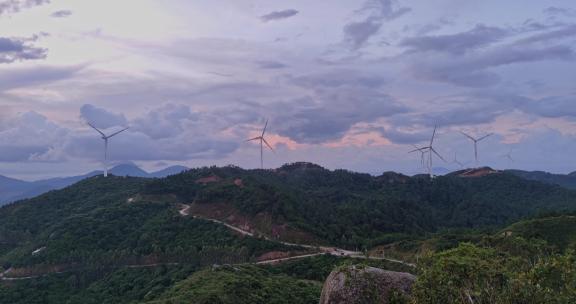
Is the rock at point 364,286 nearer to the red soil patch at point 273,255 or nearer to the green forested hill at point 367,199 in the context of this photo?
the red soil patch at point 273,255

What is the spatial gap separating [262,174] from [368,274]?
15682cm

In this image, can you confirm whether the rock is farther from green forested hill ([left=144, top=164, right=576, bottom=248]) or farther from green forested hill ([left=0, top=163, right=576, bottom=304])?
green forested hill ([left=144, top=164, right=576, bottom=248])

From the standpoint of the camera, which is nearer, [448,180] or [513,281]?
[513,281]

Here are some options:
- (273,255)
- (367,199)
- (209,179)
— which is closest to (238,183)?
(209,179)

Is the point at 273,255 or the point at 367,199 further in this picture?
the point at 367,199

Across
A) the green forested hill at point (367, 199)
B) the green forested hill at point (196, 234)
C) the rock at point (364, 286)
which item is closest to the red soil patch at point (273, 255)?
the green forested hill at point (196, 234)

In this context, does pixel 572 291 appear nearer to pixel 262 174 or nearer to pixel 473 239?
pixel 473 239

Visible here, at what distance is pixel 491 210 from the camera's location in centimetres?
14975

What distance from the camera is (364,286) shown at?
27.4m

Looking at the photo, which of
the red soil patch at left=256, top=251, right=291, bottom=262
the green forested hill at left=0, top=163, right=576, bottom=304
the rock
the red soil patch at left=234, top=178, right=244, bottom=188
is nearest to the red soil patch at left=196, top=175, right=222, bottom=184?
the green forested hill at left=0, top=163, right=576, bottom=304

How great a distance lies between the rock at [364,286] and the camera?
2708 centimetres

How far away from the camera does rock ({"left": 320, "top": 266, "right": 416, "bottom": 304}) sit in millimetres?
27078

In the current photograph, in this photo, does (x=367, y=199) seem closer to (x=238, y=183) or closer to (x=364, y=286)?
(x=238, y=183)


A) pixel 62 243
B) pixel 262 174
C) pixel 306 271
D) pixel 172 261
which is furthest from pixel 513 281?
pixel 262 174
